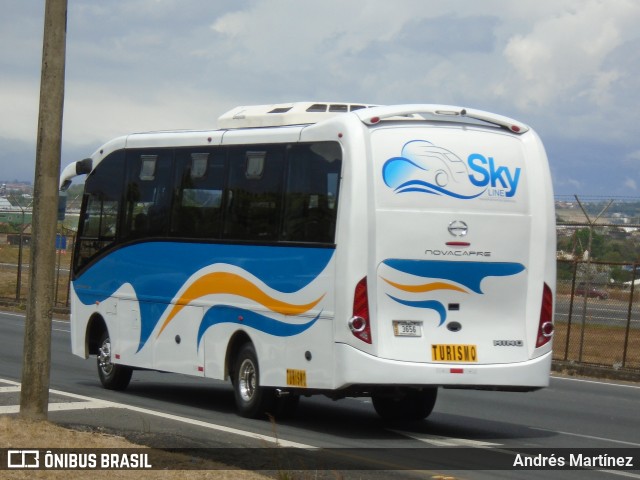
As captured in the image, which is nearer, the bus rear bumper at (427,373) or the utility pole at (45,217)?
the utility pole at (45,217)

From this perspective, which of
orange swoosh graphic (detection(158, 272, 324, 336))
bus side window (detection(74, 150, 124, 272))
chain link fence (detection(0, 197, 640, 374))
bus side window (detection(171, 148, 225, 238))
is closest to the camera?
orange swoosh graphic (detection(158, 272, 324, 336))

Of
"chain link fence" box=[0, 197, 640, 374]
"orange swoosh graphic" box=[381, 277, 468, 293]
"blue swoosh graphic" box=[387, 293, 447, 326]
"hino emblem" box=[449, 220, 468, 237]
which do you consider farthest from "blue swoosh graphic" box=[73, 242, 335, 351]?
"chain link fence" box=[0, 197, 640, 374]

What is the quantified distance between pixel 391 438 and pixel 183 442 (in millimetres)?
2512

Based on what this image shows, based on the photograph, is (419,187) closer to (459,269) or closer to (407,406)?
(459,269)

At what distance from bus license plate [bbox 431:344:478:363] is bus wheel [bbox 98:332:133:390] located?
231 inches

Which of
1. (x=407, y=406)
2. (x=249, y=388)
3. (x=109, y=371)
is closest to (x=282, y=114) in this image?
(x=249, y=388)

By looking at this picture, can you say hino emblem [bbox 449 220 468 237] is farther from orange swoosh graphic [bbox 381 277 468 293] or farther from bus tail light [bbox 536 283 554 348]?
bus tail light [bbox 536 283 554 348]

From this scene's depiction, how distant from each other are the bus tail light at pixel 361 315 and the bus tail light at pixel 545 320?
1977mm

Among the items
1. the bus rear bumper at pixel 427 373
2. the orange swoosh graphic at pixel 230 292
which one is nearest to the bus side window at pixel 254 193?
the orange swoosh graphic at pixel 230 292

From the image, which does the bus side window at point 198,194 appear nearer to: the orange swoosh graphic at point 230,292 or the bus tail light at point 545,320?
the orange swoosh graphic at point 230,292

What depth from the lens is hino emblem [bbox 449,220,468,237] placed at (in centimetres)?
1270

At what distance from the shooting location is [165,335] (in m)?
15.6

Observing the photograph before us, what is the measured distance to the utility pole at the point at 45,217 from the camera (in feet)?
38.2

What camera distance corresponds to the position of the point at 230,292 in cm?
1434
